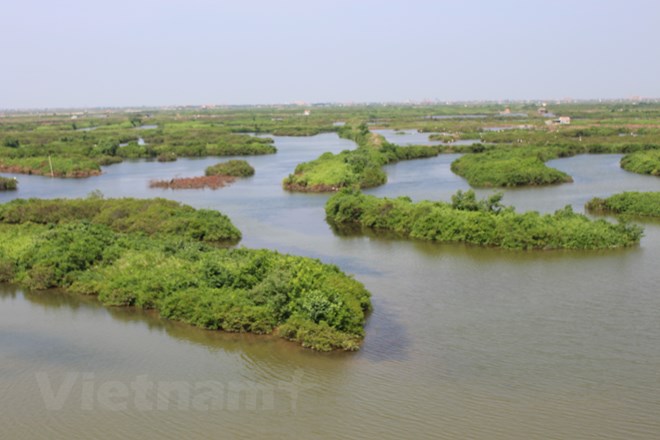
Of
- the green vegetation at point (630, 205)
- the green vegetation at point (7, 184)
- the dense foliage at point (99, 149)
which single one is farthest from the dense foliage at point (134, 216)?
the dense foliage at point (99, 149)

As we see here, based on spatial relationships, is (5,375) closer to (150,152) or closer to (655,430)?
(655,430)

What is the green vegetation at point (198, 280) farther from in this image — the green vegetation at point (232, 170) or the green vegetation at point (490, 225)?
the green vegetation at point (232, 170)

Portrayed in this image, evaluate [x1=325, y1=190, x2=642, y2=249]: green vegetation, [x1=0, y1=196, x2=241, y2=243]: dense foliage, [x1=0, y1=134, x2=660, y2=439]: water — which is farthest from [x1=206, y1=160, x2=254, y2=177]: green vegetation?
[x1=0, y1=134, x2=660, y2=439]: water

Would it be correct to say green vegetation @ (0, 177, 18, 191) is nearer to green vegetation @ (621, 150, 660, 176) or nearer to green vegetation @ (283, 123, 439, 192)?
green vegetation @ (283, 123, 439, 192)

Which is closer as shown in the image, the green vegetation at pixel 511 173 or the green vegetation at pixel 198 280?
the green vegetation at pixel 198 280

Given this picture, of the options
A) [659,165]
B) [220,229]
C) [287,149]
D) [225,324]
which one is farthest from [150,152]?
[225,324]
